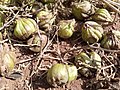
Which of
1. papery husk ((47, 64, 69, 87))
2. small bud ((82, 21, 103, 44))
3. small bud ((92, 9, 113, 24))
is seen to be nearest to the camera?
papery husk ((47, 64, 69, 87))

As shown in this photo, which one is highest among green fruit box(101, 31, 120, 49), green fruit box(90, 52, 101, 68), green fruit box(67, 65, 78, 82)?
green fruit box(101, 31, 120, 49)

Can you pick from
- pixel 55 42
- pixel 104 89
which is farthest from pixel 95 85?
pixel 55 42

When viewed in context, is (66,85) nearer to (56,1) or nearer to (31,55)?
(31,55)

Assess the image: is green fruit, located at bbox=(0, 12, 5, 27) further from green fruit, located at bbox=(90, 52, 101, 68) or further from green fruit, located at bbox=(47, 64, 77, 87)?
green fruit, located at bbox=(90, 52, 101, 68)

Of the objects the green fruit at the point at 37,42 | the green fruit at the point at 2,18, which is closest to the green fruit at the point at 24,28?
the green fruit at the point at 37,42

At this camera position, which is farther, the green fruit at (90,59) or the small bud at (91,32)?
the small bud at (91,32)

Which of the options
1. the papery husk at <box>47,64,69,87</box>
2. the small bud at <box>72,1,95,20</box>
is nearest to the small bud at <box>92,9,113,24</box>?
the small bud at <box>72,1,95,20</box>

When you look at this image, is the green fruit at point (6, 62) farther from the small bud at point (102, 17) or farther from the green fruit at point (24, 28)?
the small bud at point (102, 17)
